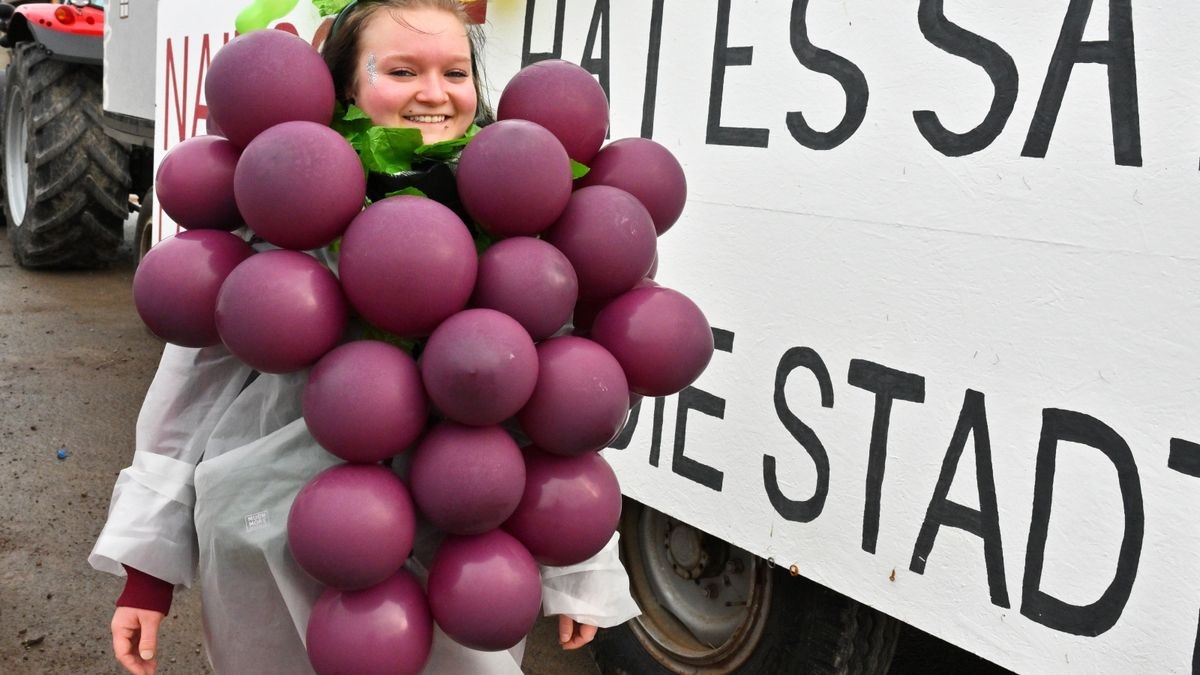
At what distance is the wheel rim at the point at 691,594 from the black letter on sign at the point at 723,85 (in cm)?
93

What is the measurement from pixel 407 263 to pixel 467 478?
0.25 m

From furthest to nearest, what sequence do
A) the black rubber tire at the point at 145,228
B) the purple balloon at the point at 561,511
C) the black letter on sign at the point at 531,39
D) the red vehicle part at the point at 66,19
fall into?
the red vehicle part at the point at 66,19
the black rubber tire at the point at 145,228
the black letter on sign at the point at 531,39
the purple balloon at the point at 561,511

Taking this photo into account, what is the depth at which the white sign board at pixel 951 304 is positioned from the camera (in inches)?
60.1

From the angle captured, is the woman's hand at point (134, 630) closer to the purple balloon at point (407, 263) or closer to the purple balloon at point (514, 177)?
the purple balloon at point (407, 263)

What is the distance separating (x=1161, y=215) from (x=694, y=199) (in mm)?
942

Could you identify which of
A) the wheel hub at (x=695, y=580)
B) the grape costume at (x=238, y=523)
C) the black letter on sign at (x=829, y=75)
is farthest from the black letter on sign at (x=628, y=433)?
the grape costume at (x=238, y=523)

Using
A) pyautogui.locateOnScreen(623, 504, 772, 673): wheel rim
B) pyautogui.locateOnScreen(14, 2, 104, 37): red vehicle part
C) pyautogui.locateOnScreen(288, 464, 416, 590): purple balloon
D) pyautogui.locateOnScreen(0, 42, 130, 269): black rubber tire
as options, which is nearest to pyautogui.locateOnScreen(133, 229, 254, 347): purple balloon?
pyautogui.locateOnScreen(288, 464, 416, 590): purple balloon

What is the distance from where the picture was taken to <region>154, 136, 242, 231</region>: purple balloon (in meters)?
1.32

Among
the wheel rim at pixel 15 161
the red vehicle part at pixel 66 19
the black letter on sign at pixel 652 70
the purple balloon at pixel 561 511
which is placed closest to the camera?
the purple balloon at pixel 561 511

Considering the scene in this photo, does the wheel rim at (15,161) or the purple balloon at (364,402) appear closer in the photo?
the purple balloon at (364,402)

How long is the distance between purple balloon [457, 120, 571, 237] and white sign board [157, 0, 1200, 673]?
2.63 ft

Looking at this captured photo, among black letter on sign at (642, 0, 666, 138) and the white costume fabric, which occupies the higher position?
black letter on sign at (642, 0, 666, 138)

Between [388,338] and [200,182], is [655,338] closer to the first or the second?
[388,338]

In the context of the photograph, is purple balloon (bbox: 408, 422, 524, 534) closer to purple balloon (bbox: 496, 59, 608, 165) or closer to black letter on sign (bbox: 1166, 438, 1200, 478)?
purple balloon (bbox: 496, 59, 608, 165)
